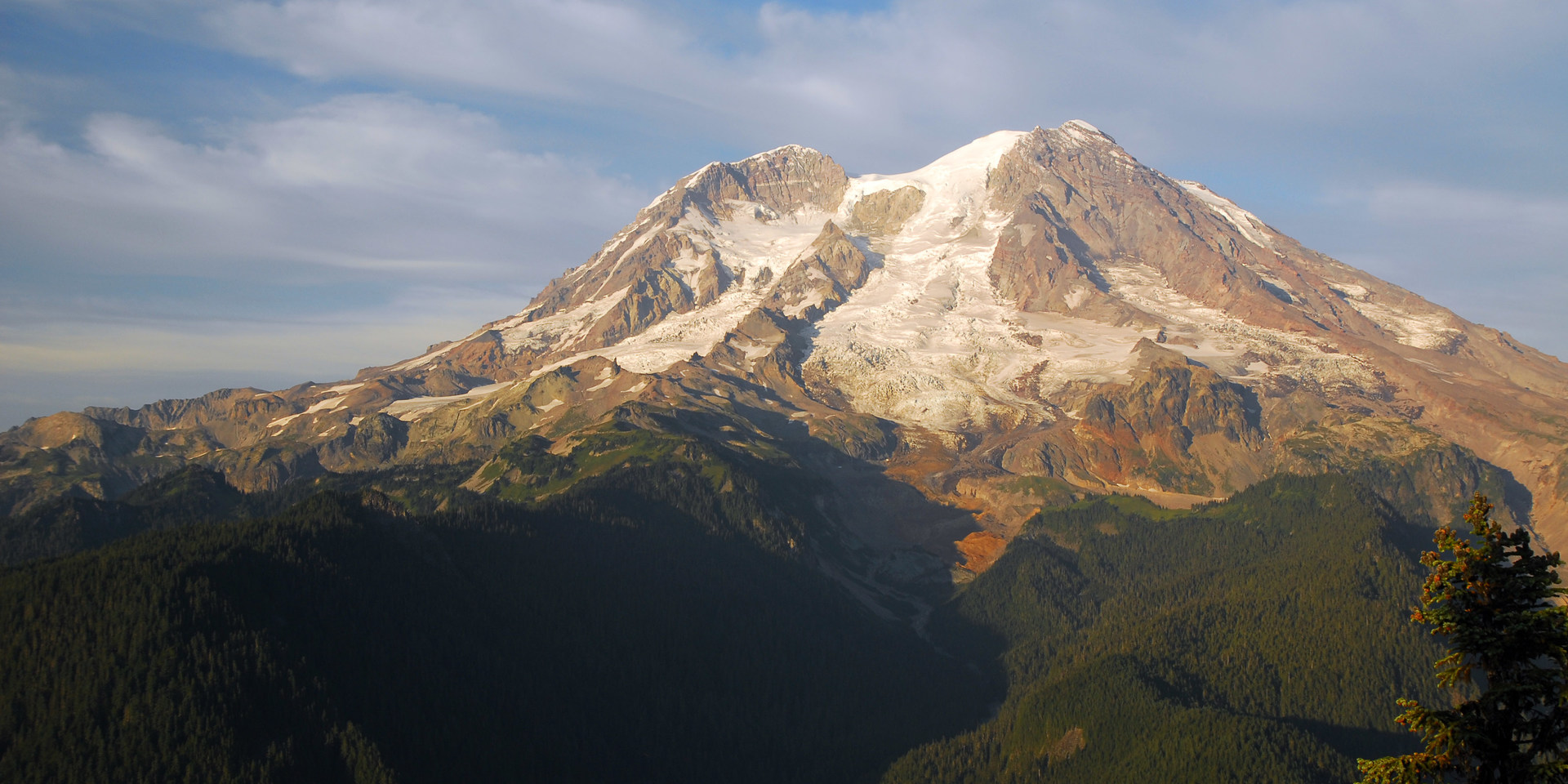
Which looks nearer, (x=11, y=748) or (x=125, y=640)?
(x=11, y=748)

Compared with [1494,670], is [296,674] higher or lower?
lower

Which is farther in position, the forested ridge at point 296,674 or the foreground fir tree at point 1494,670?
the forested ridge at point 296,674

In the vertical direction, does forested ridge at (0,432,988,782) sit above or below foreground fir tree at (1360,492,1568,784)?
below

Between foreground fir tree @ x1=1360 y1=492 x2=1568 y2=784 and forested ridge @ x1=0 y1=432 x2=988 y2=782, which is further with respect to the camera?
forested ridge @ x1=0 y1=432 x2=988 y2=782

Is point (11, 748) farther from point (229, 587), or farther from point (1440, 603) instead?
point (1440, 603)

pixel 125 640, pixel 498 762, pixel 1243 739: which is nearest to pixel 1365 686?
pixel 1243 739

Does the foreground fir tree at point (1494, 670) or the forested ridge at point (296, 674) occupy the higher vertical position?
the foreground fir tree at point (1494, 670)

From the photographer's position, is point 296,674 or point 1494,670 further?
point 296,674

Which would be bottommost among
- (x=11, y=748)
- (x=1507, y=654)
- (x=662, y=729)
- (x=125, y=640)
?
(x=662, y=729)
